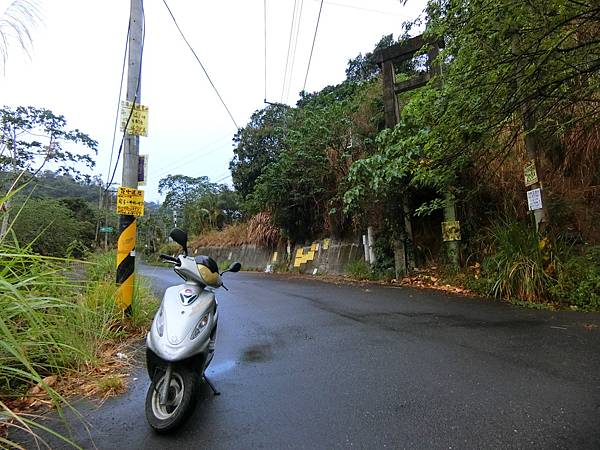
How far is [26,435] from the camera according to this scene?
3057mm

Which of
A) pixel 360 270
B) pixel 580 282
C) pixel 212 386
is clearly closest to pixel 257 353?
pixel 212 386

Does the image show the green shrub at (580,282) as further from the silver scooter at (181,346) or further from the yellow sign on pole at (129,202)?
the yellow sign on pole at (129,202)

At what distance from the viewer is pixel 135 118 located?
19.9ft

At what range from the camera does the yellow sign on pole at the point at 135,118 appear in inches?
236

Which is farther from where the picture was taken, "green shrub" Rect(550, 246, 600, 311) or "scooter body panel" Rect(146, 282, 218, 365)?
"green shrub" Rect(550, 246, 600, 311)

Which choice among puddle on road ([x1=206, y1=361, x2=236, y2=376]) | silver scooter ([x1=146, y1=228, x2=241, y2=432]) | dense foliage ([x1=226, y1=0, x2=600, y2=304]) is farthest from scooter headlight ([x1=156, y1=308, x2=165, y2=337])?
dense foliage ([x1=226, y1=0, x2=600, y2=304])

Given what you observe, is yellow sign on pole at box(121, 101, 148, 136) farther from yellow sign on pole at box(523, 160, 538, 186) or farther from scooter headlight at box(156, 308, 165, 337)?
yellow sign on pole at box(523, 160, 538, 186)

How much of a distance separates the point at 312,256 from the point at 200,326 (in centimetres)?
1252

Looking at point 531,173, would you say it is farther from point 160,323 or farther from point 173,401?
point 173,401

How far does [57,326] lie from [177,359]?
1.39 meters

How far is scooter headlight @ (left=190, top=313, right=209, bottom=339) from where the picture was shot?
329 cm

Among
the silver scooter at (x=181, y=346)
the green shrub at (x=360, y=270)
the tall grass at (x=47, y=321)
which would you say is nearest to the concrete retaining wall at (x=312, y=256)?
the green shrub at (x=360, y=270)

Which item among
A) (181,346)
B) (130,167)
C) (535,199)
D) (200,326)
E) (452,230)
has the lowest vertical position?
(181,346)

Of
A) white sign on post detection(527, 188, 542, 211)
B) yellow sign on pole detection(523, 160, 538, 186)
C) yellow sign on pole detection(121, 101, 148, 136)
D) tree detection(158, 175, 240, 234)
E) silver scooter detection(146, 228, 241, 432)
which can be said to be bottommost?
silver scooter detection(146, 228, 241, 432)
